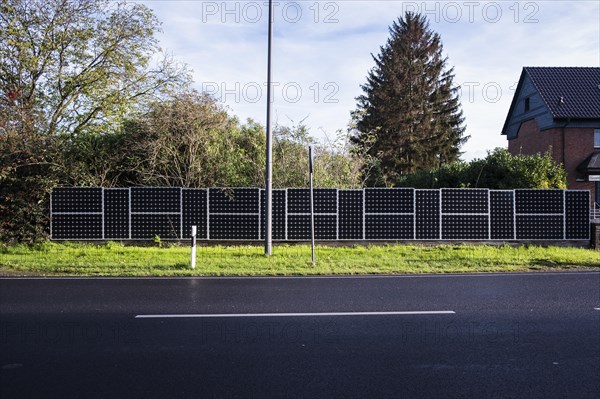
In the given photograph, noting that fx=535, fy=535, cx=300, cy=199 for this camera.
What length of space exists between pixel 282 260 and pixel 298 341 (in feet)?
24.8

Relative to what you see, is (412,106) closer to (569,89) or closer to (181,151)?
(569,89)

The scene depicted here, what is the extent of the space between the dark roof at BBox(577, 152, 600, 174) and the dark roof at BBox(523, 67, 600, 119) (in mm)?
2220

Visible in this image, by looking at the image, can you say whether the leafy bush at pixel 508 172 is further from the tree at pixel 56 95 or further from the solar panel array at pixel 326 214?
the tree at pixel 56 95

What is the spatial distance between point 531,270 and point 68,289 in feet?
34.2

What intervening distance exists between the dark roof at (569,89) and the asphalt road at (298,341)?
951 inches

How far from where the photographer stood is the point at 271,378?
4848 millimetres

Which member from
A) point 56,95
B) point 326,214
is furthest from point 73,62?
point 326,214

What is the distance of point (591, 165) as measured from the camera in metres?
29.7

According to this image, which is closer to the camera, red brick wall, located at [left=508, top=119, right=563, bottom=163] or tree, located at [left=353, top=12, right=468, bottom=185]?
red brick wall, located at [left=508, top=119, right=563, bottom=163]

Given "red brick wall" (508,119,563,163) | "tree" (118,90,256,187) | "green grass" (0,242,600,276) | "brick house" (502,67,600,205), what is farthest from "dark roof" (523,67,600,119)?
"tree" (118,90,256,187)

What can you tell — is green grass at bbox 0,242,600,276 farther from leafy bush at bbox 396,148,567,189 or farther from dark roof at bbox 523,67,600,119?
dark roof at bbox 523,67,600,119

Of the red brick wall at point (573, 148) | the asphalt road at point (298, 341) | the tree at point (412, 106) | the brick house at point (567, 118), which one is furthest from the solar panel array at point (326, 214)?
the tree at point (412, 106)

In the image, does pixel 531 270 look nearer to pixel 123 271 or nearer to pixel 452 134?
pixel 123 271

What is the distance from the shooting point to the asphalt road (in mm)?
4672
